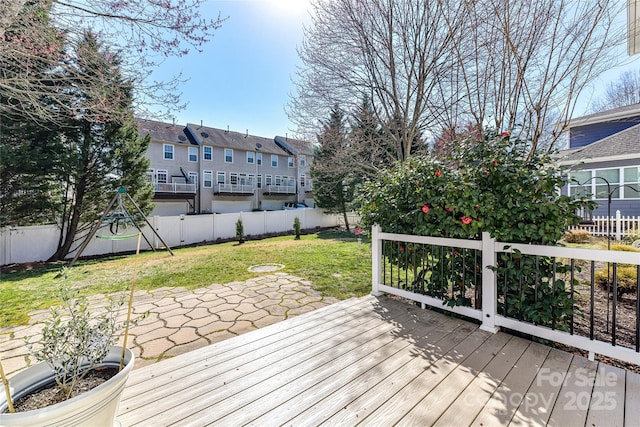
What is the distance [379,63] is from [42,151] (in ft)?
31.9

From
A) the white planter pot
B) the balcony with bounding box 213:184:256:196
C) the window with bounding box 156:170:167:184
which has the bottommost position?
the white planter pot

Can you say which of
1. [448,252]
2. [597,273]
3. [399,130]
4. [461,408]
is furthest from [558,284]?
[399,130]

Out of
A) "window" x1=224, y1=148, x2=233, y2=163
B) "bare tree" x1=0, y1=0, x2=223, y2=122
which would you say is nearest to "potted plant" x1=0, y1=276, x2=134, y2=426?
"bare tree" x1=0, y1=0, x2=223, y2=122

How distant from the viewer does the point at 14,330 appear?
3.25m

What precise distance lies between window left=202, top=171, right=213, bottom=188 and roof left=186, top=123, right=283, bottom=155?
226 centimetres

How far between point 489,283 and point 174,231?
11.1 metres

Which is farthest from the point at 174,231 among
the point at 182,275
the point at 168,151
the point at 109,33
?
the point at 168,151

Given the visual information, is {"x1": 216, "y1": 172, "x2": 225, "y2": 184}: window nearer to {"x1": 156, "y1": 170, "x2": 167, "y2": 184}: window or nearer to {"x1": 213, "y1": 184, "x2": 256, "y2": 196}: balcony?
{"x1": 213, "y1": 184, "x2": 256, "y2": 196}: balcony

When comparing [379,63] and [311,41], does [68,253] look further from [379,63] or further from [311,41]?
[379,63]

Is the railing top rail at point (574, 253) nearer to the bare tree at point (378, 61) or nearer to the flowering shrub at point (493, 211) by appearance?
the flowering shrub at point (493, 211)

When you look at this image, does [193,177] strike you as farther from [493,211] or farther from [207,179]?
[493,211]

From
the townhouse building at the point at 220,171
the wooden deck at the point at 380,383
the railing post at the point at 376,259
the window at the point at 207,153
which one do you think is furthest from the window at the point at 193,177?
the wooden deck at the point at 380,383

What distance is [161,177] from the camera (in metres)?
19.7

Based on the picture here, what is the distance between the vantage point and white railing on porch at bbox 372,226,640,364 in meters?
2.08
